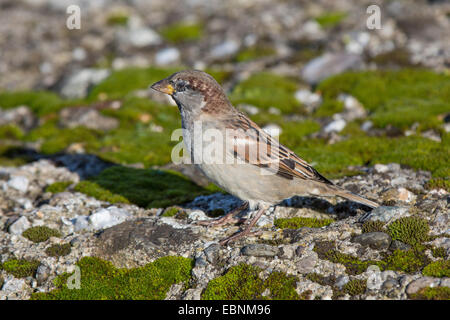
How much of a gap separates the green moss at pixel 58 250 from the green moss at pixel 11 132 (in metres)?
7.74

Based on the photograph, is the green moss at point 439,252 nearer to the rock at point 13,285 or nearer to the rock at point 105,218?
the rock at point 105,218

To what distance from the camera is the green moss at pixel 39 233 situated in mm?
7996

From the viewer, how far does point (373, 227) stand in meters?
7.36

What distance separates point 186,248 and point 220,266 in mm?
708

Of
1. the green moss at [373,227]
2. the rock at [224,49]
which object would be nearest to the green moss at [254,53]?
the rock at [224,49]

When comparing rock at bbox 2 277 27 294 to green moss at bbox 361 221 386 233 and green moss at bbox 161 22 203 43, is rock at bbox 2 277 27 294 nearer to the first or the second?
green moss at bbox 361 221 386 233

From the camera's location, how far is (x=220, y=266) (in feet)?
22.9

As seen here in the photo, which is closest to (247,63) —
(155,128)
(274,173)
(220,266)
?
(155,128)

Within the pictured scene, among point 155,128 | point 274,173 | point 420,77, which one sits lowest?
point 274,173

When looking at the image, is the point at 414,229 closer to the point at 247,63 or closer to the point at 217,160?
the point at 217,160

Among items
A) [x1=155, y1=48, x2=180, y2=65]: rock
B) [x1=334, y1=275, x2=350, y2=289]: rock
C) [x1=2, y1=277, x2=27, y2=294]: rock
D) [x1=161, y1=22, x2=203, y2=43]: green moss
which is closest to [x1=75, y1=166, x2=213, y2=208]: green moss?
[x1=2, y1=277, x2=27, y2=294]: rock

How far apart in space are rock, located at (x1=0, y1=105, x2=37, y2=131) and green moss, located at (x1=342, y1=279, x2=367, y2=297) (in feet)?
39.4

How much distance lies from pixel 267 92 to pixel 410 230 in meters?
8.72

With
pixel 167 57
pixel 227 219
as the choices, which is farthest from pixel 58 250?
pixel 167 57
